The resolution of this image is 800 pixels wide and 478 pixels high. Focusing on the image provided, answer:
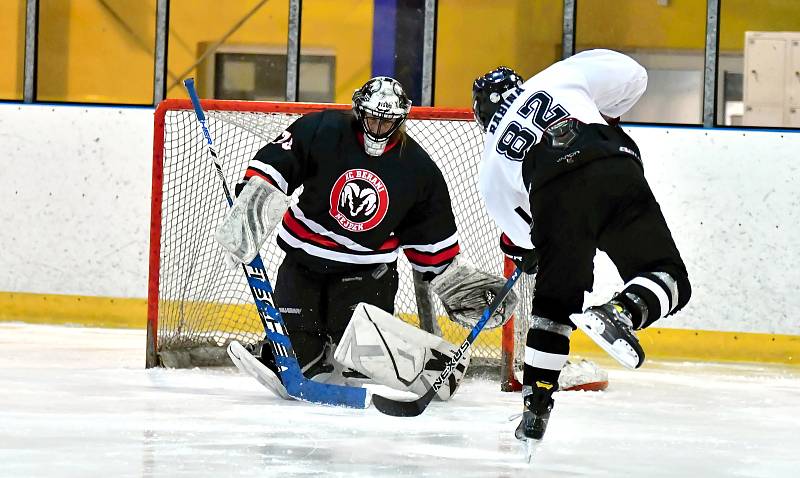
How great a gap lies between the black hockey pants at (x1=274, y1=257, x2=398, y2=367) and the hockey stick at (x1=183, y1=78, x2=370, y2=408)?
21cm

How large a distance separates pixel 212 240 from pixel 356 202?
3.71ft

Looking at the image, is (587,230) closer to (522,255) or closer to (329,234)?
(522,255)

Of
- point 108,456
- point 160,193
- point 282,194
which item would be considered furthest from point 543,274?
point 160,193

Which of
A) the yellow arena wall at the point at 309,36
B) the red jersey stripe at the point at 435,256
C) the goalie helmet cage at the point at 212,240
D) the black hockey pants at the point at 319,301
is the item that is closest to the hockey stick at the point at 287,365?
the black hockey pants at the point at 319,301

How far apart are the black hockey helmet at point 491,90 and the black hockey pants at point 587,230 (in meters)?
0.31

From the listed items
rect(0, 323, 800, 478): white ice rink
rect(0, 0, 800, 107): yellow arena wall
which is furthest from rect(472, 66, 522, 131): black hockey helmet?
rect(0, 0, 800, 107): yellow arena wall

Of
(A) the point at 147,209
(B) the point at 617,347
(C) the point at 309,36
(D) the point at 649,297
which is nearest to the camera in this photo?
(B) the point at 617,347

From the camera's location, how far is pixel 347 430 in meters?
3.06

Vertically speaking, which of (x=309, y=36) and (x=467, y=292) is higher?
(x=309, y=36)

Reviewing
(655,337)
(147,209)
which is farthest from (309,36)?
(655,337)

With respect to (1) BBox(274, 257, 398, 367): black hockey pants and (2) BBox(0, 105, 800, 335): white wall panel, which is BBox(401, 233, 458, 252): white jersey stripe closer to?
(1) BBox(274, 257, 398, 367): black hockey pants

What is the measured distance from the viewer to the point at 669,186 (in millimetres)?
5211

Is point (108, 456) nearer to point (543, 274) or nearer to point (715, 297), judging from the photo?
point (543, 274)

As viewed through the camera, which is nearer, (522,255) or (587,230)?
(587,230)
